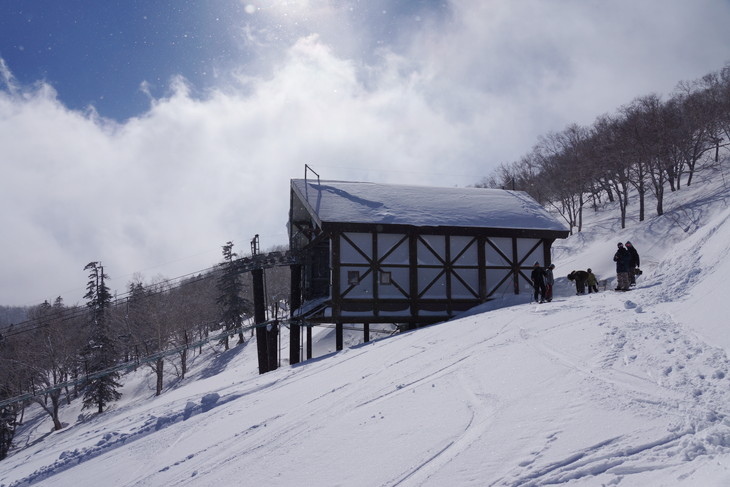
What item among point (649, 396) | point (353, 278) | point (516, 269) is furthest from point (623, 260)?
point (649, 396)

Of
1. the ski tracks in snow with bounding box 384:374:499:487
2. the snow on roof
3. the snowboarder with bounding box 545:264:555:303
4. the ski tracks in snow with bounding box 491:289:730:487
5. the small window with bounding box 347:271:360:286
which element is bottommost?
the ski tracks in snow with bounding box 384:374:499:487

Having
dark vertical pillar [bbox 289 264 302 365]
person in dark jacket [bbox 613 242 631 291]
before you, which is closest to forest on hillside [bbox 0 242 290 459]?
dark vertical pillar [bbox 289 264 302 365]

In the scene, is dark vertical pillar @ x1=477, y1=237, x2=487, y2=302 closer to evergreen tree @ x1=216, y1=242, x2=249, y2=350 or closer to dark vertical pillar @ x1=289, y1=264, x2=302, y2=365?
dark vertical pillar @ x1=289, y1=264, x2=302, y2=365

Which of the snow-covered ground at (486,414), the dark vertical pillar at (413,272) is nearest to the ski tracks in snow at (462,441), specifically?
the snow-covered ground at (486,414)

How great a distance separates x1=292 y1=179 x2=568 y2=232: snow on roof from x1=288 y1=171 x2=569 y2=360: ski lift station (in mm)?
44

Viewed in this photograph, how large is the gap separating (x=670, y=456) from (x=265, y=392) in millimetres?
8186

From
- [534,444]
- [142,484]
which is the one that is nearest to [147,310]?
[142,484]

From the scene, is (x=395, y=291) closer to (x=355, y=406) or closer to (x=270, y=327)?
(x=270, y=327)

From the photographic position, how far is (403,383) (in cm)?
884

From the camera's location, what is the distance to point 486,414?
648cm

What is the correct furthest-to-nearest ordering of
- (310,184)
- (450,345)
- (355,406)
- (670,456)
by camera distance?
1. (310,184)
2. (450,345)
3. (355,406)
4. (670,456)

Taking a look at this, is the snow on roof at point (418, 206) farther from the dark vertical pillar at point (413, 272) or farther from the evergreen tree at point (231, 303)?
the evergreen tree at point (231, 303)

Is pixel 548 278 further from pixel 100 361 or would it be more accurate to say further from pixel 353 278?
pixel 100 361

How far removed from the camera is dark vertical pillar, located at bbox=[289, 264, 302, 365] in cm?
2183
